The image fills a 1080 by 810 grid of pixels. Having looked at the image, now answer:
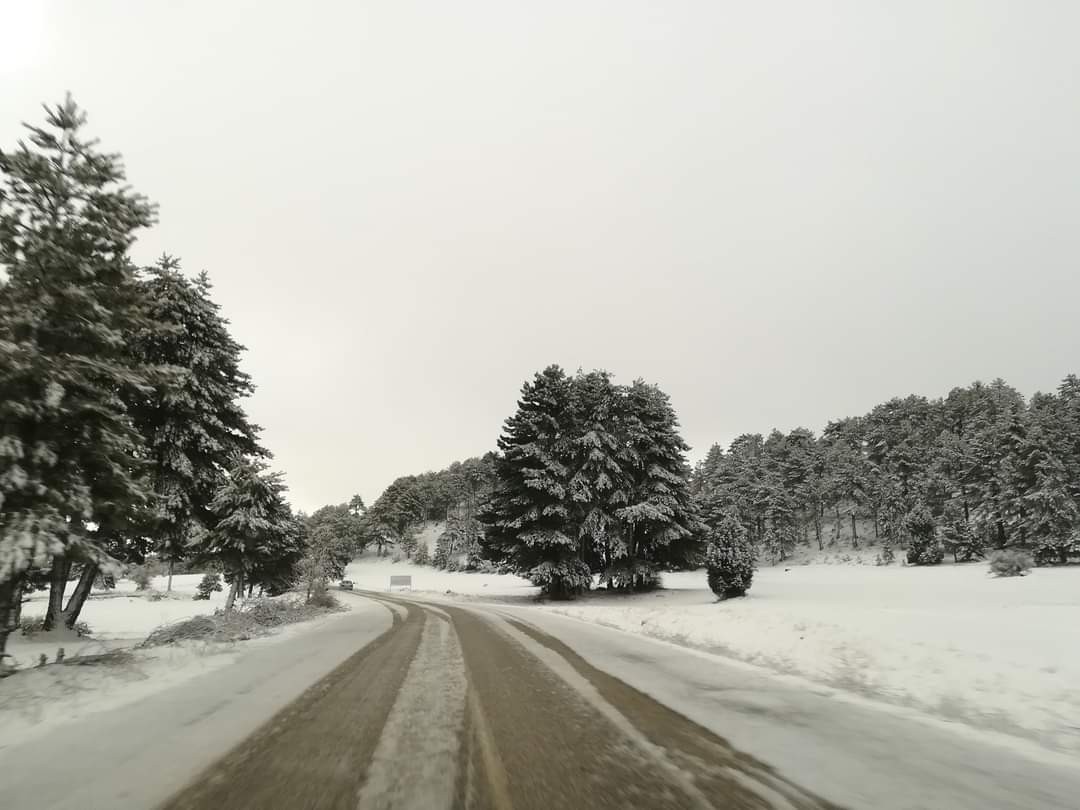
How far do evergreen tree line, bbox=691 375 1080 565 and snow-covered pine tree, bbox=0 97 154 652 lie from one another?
87.7 ft

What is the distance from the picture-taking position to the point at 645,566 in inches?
1297

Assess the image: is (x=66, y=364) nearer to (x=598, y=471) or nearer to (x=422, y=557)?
(x=598, y=471)

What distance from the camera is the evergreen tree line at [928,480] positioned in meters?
46.1

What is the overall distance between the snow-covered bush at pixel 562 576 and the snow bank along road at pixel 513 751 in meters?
23.5

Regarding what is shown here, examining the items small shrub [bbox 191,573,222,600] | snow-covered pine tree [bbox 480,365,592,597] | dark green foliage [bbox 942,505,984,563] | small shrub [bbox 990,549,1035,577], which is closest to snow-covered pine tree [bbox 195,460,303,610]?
snow-covered pine tree [bbox 480,365,592,597]

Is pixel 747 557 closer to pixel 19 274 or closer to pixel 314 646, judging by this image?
pixel 314 646

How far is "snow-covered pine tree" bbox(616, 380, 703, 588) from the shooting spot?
107 feet

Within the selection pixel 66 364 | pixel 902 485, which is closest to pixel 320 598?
pixel 66 364

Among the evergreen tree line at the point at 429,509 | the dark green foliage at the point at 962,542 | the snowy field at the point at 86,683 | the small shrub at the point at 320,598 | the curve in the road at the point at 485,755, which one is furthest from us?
the evergreen tree line at the point at 429,509

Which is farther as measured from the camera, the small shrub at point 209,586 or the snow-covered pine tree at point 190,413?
the small shrub at point 209,586

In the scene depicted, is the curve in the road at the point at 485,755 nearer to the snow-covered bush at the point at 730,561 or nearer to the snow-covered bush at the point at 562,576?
the snow-covered bush at the point at 730,561

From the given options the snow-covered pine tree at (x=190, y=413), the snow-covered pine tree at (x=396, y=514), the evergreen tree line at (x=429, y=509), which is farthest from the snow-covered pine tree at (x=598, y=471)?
the snow-covered pine tree at (x=396, y=514)

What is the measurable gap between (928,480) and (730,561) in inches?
2121

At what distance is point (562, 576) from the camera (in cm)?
3134
